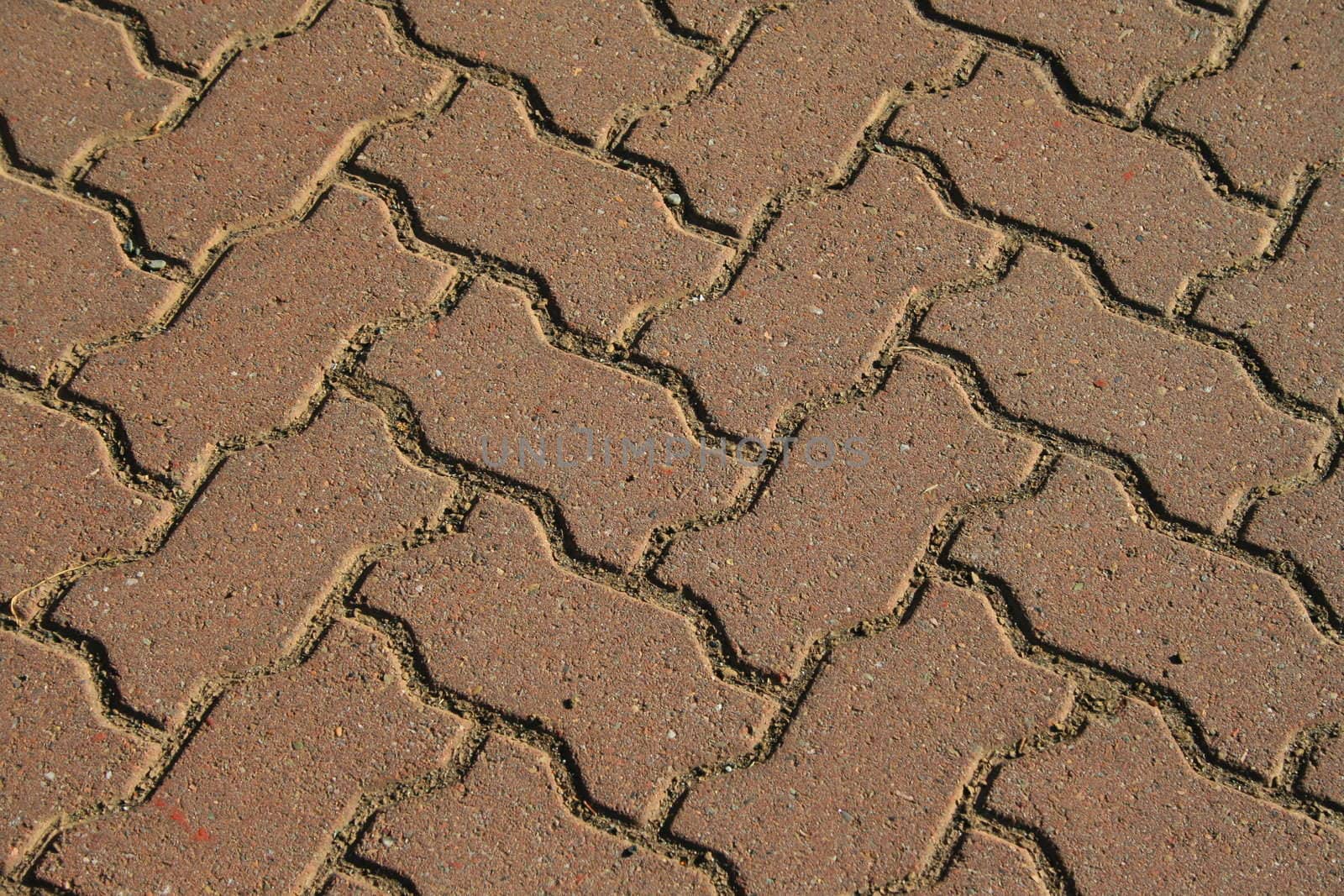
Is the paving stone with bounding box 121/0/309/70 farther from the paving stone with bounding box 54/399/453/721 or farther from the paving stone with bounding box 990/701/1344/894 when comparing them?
the paving stone with bounding box 990/701/1344/894

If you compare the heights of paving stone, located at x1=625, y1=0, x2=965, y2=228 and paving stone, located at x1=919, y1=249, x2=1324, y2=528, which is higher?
paving stone, located at x1=625, y1=0, x2=965, y2=228

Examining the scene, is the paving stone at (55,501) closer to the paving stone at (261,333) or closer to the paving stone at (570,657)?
the paving stone at (261,333)

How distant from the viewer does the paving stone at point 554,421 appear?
8.21 feet

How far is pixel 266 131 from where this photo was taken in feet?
9.34

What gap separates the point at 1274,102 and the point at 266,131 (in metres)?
2.20

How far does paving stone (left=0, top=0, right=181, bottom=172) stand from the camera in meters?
2.86

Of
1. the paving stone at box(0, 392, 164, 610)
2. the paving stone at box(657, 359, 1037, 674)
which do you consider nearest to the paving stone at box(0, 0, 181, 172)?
the paving stone at box(0, 392, 164, 610)

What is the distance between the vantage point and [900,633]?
7.88 feet

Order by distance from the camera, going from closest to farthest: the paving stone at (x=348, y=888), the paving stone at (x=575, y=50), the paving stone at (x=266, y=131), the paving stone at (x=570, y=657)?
the paving stone at (x=348, y=888)
the paving stone at (x=570, y=657)
the paving stone at (x=266, y=131)
the paving stone at (x=575, y=50)

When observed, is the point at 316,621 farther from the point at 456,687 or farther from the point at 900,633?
the point at 900,633

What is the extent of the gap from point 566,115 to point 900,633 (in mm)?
1328

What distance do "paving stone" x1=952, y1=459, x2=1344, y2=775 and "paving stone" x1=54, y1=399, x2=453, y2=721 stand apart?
1.11 m

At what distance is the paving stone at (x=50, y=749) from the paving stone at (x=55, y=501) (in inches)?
6.8

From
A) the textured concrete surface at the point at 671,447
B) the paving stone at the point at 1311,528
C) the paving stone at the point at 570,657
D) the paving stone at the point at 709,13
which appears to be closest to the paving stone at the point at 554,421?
the textured concrete surface at the point at 671,447
